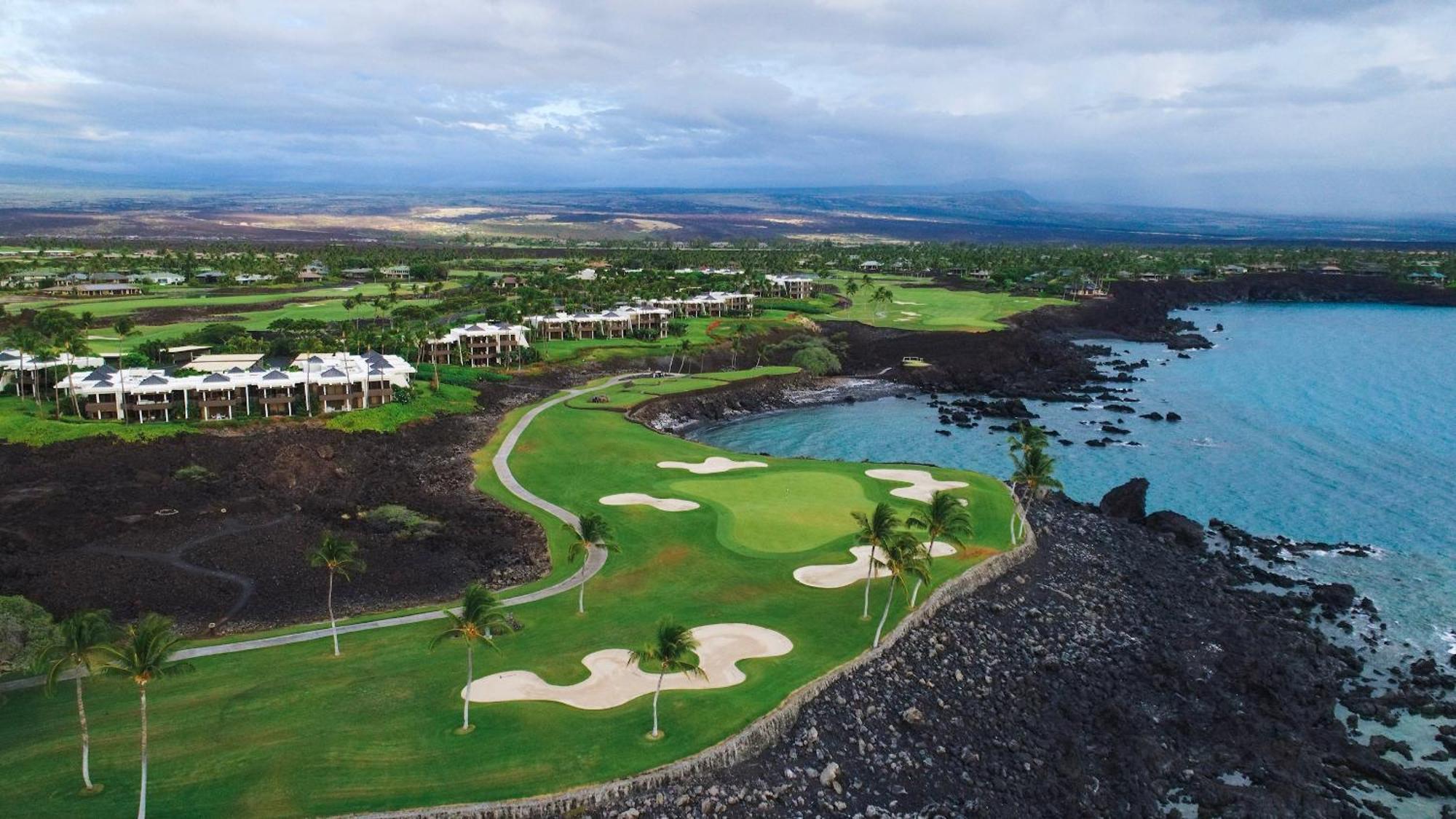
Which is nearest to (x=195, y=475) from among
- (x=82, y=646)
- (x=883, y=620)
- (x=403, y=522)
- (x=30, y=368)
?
(x=403, y=522)

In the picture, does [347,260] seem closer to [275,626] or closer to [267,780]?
[275,626]

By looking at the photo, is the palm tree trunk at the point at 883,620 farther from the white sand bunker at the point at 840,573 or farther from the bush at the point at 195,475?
the bush at the point at 195,475

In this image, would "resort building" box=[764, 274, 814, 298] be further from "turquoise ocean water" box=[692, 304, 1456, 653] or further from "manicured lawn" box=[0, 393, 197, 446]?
"manicured lawn" box=[0, 393, 197, 446]

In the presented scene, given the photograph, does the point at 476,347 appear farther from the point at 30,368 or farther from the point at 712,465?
the point at 712,465

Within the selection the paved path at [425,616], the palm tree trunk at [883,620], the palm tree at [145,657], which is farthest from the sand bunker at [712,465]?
the palm tree at [145,657]

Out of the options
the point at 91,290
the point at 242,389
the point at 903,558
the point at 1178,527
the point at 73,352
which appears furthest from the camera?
the point at 91,290

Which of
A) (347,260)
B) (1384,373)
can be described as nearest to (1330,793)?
(1384,373)
